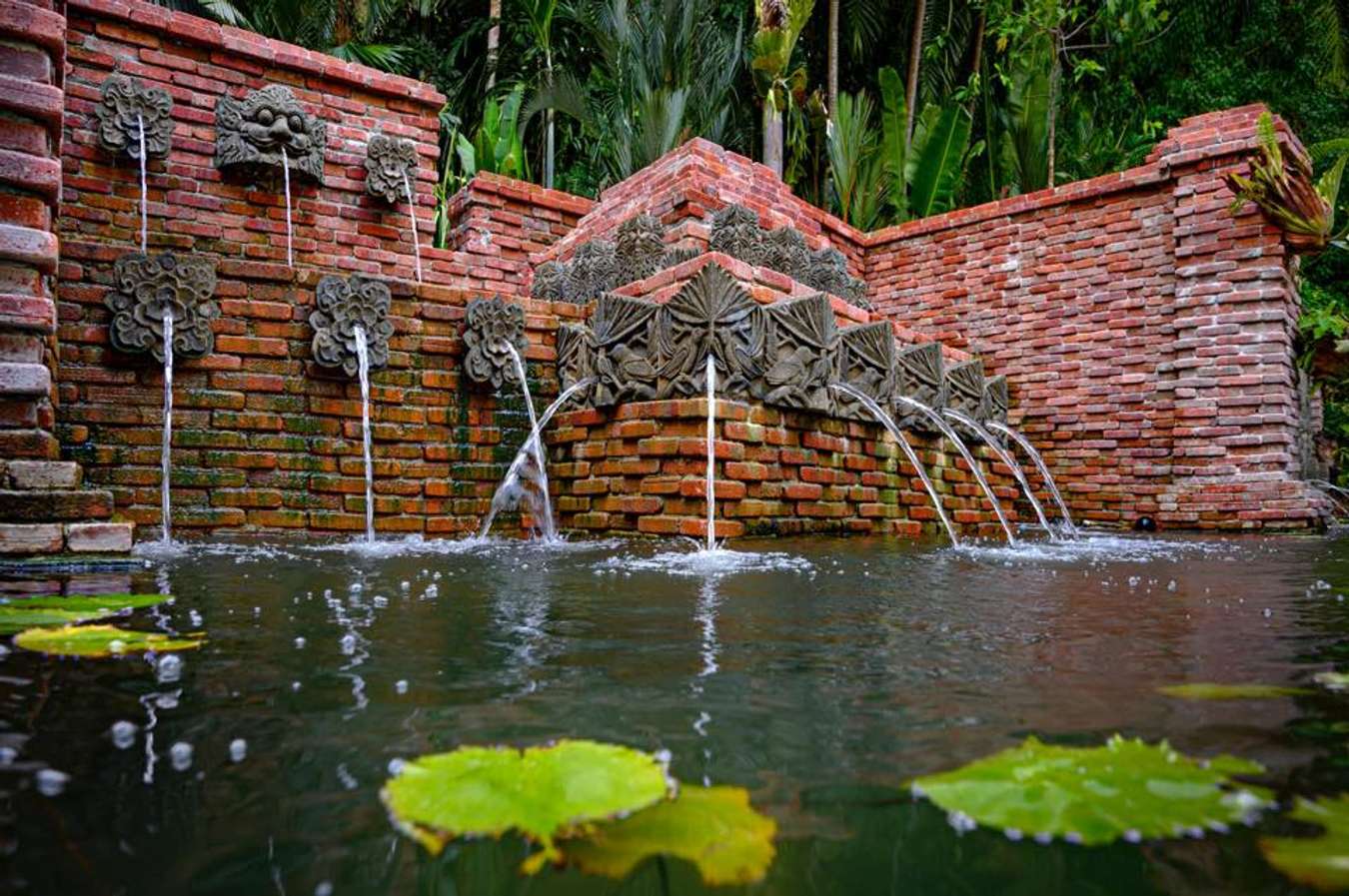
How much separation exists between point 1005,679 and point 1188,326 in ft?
21.1

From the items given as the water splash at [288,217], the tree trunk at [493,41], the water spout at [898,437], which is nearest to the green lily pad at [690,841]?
the water spout at [898,437]

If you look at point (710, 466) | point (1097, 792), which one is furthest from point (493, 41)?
point (1097, 792)

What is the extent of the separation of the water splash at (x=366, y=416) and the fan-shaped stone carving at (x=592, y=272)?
1558mm

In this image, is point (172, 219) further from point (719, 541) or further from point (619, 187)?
point (719, 541)

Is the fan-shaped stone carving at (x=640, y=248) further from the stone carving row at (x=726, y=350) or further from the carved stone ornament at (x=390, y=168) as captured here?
the carved stone ornament at (x=390, y=168)

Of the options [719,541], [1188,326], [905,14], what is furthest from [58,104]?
[905,14]

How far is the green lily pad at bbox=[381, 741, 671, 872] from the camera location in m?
0.64

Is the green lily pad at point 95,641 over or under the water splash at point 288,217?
under

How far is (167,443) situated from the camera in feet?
11.6

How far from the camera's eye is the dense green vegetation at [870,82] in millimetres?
9641

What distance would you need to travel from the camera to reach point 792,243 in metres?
5.12

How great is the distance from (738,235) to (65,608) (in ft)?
12.8

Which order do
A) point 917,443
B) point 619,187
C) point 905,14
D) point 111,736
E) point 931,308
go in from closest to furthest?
1. point 111,736
2. point 917,443
3. point 619,187
4. point 931,308
5. point 905,14

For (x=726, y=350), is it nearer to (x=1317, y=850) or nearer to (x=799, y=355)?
(x=799, y=355)
